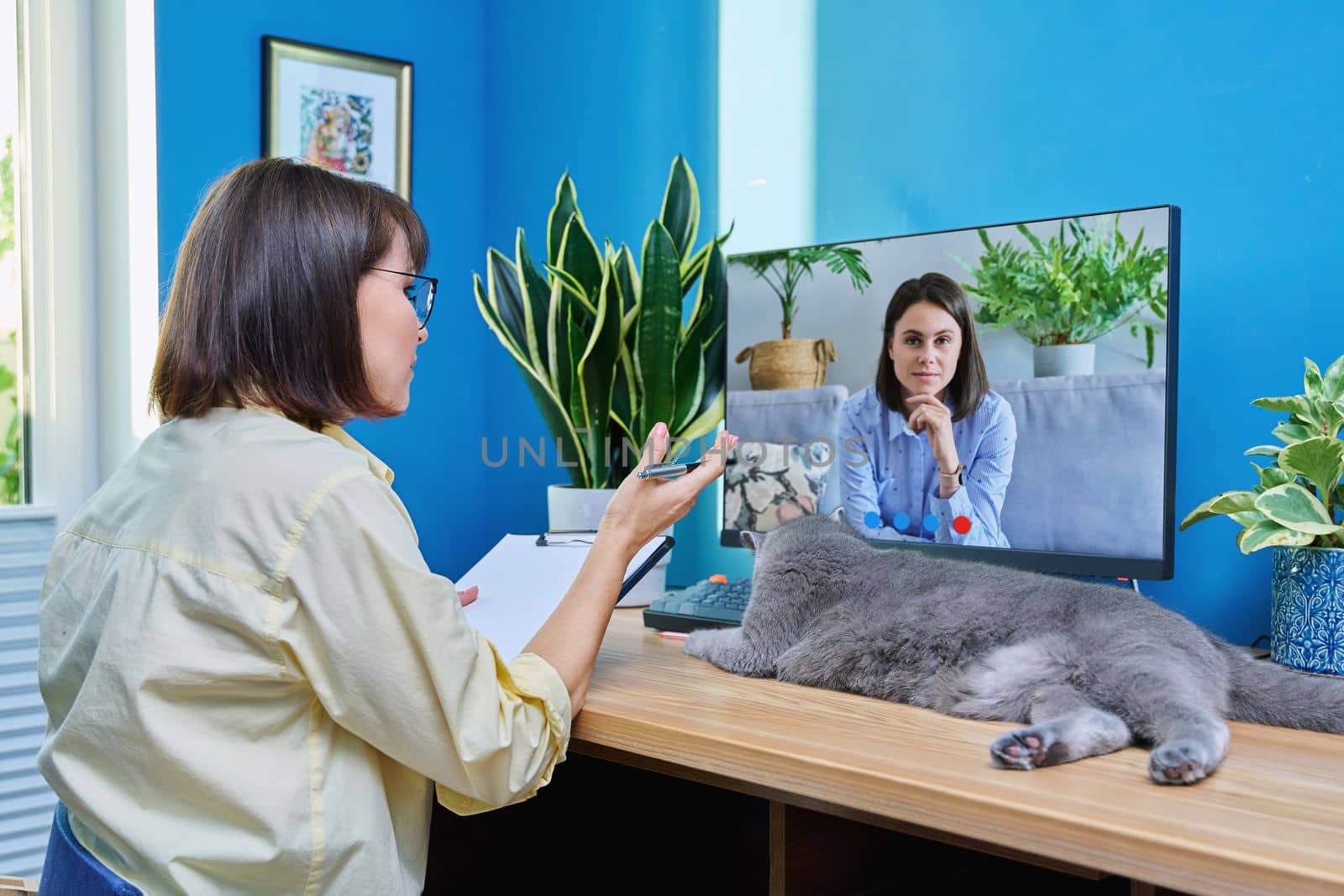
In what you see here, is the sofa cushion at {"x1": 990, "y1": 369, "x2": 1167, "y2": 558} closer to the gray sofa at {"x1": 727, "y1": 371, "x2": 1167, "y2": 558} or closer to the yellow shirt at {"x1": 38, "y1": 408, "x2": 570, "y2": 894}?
the gray sofa at {"x1": 727, "y1": 371, "x2": 1167, "y2": 558}

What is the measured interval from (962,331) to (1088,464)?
0.75 feet

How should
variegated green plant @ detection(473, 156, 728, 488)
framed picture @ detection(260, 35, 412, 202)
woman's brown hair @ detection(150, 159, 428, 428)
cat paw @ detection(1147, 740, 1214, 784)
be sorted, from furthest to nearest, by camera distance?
framed picture @ detection(260, 35, 412, 202) < variegated green plant @ detection(473, 156, 728, 488) < woman's brown hair @ detection(150, 159, 428, 428) < cat paw @ detection(1147, 740, 1214, 784)

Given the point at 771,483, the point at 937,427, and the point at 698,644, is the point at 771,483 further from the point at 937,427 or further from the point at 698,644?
the point at 698,644

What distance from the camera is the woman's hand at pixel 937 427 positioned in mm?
1390

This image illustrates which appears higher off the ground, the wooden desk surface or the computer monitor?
the computer monitor

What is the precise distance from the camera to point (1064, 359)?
130 centimetres

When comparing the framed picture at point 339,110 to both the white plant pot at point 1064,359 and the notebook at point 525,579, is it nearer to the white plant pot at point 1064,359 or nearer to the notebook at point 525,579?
the notebook at point 525,579

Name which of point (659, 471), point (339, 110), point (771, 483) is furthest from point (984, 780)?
point (339, 110)

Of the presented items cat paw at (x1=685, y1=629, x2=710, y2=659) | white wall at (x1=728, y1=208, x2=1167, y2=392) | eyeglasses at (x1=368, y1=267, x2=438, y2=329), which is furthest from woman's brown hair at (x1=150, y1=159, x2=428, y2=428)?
white wall at (x1=728, y1=208, x2=1167, y2=392)

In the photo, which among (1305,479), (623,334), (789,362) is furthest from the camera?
(623,334)

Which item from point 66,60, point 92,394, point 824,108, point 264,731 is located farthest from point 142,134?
point 264,731

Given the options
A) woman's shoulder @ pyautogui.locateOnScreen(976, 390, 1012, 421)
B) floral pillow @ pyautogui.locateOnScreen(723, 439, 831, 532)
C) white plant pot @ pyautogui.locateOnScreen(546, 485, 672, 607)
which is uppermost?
woman's shoulder @ pyautogui.locateOnScreen(976, 390, 1012, 421)

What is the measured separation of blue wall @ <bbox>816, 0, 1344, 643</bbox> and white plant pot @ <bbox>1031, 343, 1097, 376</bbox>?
A: 0.36ft

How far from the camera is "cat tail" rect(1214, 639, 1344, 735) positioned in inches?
35.8
